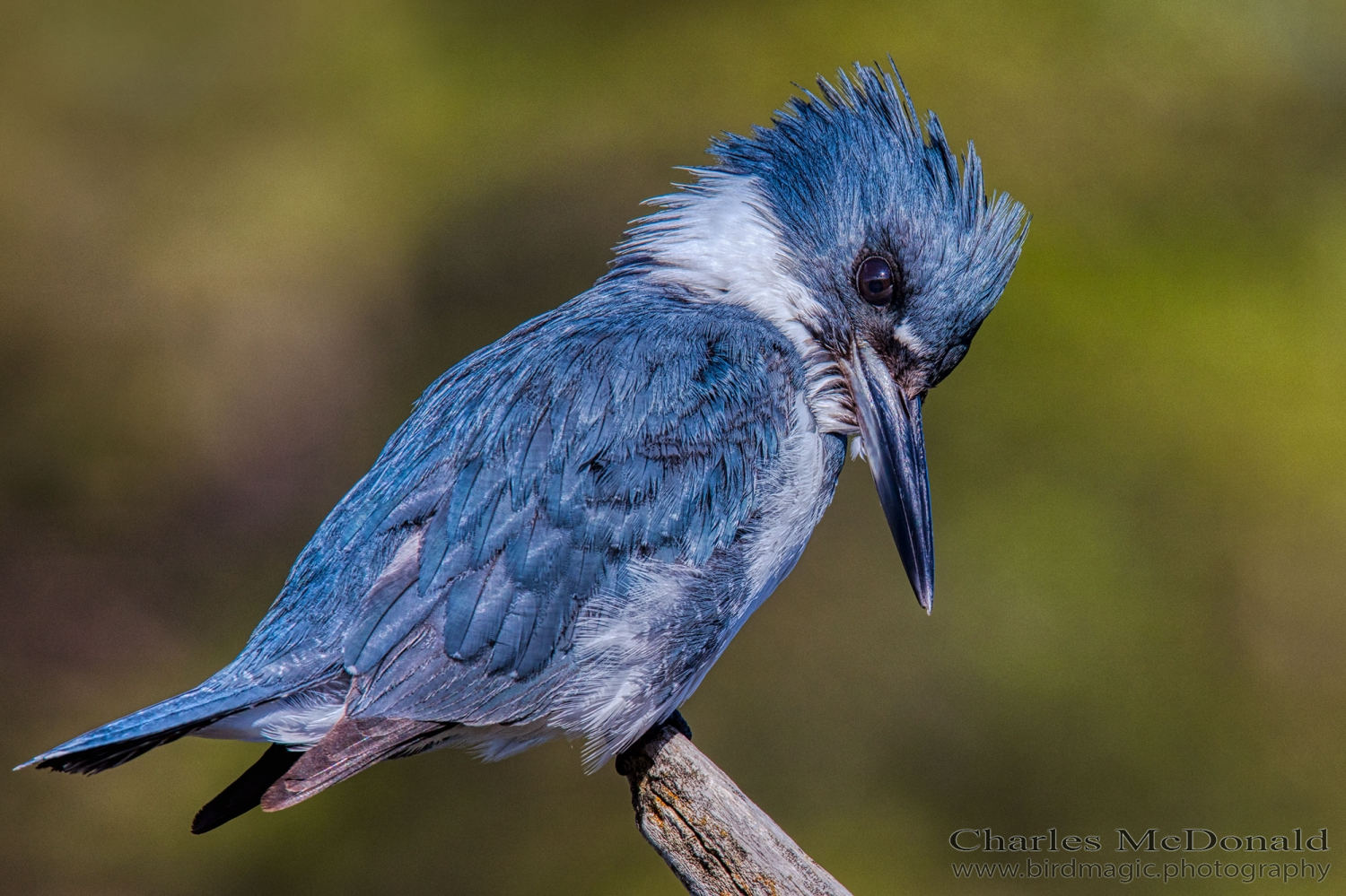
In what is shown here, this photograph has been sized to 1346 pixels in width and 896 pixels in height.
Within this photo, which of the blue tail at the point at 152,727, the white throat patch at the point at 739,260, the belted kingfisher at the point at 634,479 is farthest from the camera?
the white throat patch at the point at 739,260

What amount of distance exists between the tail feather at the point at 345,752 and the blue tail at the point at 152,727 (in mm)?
131

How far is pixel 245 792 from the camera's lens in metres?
1.96

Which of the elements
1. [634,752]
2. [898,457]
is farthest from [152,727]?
[898,457]

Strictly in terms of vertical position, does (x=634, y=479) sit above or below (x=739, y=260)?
below

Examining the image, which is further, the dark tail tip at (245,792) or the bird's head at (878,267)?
the bird's head at (878,267)

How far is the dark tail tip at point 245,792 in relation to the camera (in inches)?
76.0

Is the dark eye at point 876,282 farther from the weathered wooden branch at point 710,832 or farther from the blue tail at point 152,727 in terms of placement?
the blue tail at point 152,727

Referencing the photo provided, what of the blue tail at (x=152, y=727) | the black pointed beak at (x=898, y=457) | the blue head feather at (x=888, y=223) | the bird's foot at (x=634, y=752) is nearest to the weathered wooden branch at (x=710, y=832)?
the bird's foot at (x=634, y=752)

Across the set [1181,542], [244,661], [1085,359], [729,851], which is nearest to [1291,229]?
[1085,359]

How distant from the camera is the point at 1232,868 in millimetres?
3746

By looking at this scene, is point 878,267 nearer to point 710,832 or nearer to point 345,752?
point 710,832

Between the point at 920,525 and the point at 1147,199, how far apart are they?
2.64m

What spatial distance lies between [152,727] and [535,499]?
678 millimetres

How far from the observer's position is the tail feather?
5.69 ft
